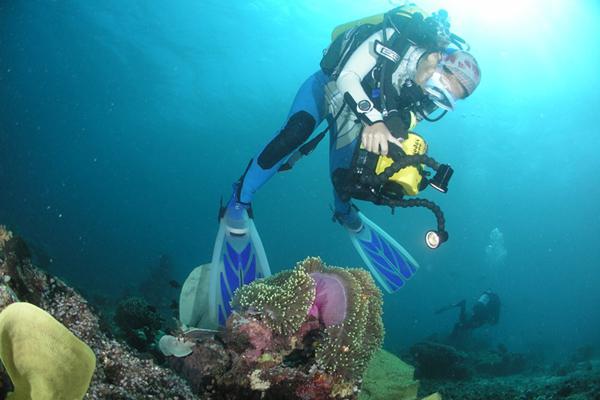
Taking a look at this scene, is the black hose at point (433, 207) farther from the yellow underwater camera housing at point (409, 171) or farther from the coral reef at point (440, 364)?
the coral reef at point (440, 364)

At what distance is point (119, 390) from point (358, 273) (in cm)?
207

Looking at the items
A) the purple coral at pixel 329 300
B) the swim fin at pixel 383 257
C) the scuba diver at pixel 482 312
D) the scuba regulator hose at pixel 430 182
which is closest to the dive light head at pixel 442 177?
the scuba regulator hose at pixel 430 182

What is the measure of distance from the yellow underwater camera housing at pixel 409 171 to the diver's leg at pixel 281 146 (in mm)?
1787

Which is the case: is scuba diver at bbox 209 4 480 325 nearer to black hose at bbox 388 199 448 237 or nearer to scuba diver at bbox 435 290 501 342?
black hose at bbox 388 199 448 237

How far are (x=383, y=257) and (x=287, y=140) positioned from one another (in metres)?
2.89

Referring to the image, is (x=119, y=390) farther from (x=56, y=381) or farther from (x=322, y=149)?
(x=322, y=149)

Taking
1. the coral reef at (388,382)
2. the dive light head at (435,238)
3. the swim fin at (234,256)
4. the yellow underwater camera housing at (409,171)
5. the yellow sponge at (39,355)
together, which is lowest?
the coral reef at (388,382)

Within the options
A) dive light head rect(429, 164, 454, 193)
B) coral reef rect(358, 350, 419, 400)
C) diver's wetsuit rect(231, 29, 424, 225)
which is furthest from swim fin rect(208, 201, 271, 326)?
dive light head rect(429, 164, 454, 193)

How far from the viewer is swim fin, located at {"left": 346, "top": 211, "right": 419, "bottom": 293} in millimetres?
6672

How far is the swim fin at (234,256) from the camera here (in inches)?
181

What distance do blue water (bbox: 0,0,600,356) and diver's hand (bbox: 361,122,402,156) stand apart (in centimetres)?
102

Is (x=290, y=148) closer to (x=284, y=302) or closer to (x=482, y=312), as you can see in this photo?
(x=284, y=302)

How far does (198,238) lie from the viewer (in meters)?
115

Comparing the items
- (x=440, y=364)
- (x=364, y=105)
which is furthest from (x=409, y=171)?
(x=440, y=364)
